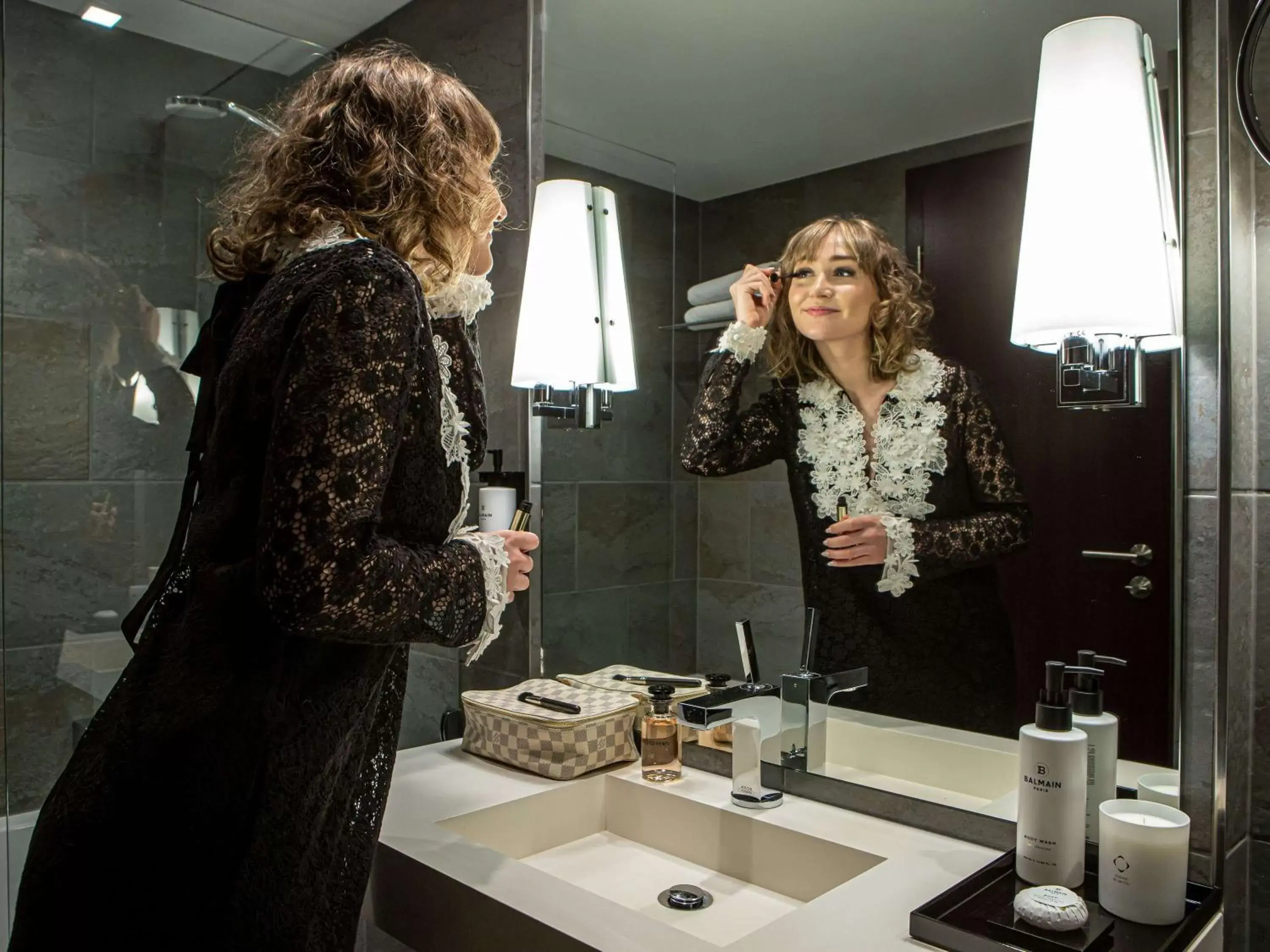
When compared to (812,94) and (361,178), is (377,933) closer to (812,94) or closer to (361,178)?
(361,178)

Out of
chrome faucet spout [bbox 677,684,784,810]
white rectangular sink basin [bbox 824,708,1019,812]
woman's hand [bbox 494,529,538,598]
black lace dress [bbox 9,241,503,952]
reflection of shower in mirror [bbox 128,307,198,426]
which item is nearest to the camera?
black lace dress [bbox 9,241,503,952]

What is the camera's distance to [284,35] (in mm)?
1735

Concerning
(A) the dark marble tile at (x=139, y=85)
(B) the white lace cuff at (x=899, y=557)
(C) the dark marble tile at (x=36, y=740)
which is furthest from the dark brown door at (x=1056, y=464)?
(C) the dark marble tile at (x=36, y=740)

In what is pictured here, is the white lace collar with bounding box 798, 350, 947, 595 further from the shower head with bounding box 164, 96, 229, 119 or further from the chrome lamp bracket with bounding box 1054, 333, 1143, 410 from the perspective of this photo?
the shower head with bounding box 164, 96, 229, 119

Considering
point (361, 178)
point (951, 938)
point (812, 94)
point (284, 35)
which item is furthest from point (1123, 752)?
point (284, 35)

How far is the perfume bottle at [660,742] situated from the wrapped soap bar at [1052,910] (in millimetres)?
536

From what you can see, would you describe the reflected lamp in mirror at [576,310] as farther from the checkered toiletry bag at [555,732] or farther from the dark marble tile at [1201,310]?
the dark marble tile at [1201,310]

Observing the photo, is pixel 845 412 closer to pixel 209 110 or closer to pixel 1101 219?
pixel 1101 219

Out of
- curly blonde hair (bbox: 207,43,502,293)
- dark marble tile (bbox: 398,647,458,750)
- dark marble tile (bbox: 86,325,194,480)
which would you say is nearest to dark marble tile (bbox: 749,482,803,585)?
curly blonde hair (bbox: 207,43,502,293)

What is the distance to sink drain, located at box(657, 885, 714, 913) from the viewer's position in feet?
3.54

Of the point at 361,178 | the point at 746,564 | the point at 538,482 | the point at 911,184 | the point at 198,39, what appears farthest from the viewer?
the point at 198,39

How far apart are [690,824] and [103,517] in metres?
1.13

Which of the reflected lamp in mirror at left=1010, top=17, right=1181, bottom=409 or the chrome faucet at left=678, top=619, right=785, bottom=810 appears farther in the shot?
the chrome faucet at left=678, top=619, right=785, bottom=810

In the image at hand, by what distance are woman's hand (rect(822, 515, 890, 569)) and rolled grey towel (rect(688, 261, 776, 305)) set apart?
37 centimetres
